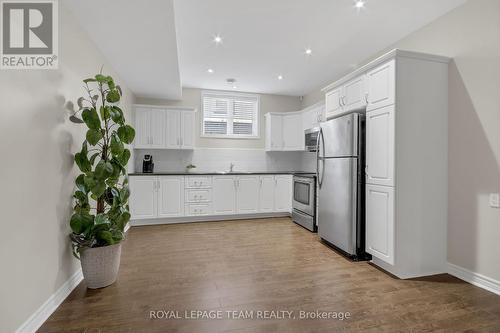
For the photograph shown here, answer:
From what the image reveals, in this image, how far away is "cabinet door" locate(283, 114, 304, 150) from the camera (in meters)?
5.44

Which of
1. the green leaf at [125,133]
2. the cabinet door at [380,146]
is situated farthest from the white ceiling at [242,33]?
the cabinet door at [380,146]

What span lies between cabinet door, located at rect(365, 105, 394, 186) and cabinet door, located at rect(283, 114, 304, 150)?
262 cm

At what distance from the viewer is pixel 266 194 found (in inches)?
198

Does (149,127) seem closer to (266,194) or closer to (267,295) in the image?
(266,194)

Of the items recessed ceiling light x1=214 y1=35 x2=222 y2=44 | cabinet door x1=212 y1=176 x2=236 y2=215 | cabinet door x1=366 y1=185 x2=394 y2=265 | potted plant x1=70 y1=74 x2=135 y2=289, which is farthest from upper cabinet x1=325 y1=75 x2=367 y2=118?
potted plant x1=70 y1=74 x2=135 y2=289

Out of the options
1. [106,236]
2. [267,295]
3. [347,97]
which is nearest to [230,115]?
[347,97]

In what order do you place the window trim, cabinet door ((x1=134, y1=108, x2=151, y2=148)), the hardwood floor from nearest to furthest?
the hardwood floor < cabinet door ((x1=134, y1=108, x2=151, y2=148)) < the window trim

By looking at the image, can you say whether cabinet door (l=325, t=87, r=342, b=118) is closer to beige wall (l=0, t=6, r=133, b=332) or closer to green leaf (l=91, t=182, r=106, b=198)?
green leaf (l=91, t=182, r=106, b=198)

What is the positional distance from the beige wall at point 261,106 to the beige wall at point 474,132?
3.55 m

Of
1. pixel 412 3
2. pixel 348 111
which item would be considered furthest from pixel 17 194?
pixel 412 3

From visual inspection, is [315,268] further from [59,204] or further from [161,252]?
[59,204]

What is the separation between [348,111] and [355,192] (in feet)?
3.38

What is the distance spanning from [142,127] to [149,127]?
126mm

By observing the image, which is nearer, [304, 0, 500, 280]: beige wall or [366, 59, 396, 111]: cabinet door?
[304, 0, 500, 280]: beige wall
